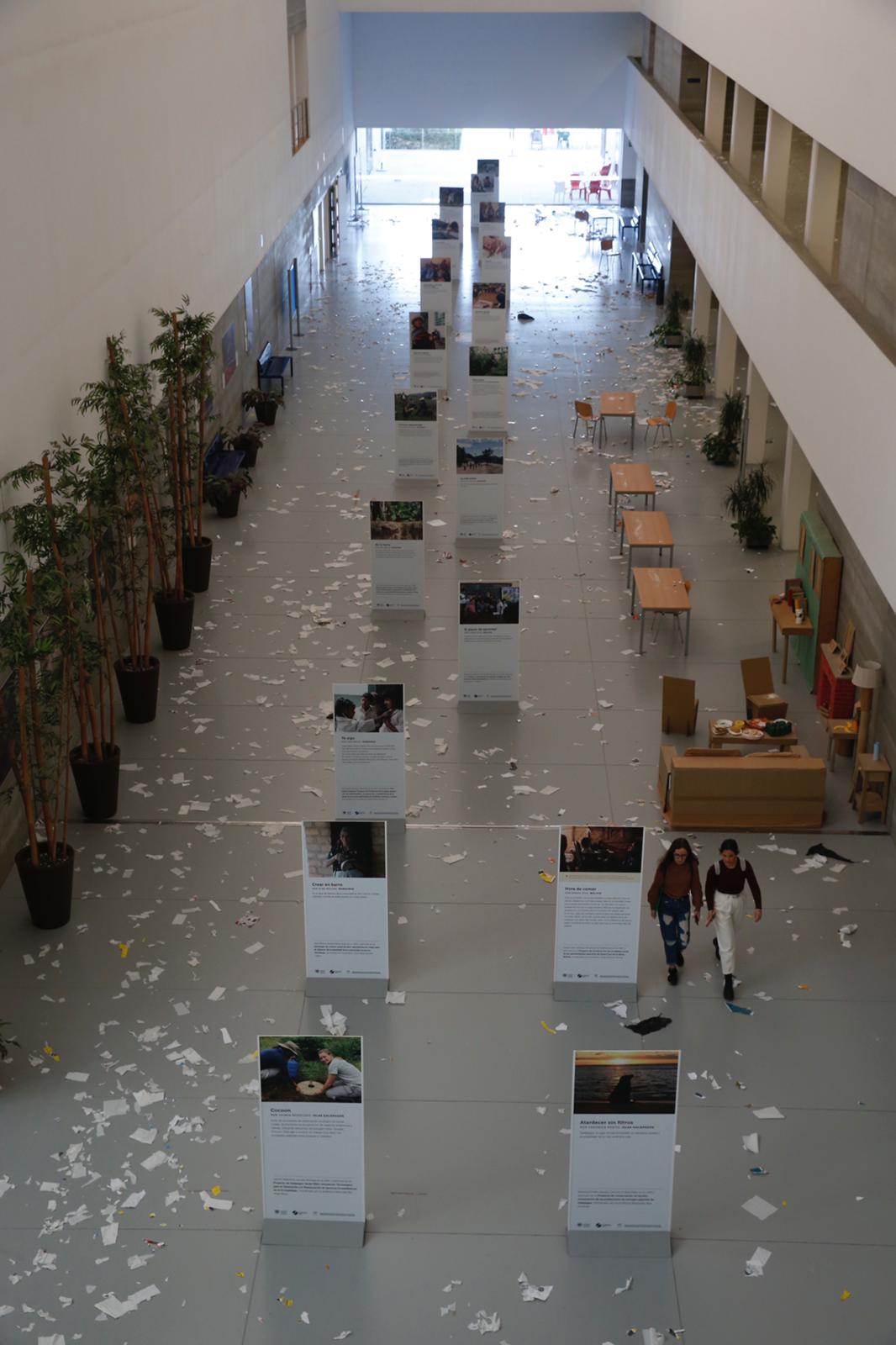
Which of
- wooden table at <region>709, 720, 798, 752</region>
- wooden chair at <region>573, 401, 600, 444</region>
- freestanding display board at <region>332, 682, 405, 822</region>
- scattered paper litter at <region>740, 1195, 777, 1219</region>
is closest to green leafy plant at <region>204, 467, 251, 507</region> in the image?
wooden chair at <region>573, 401, 600, 444</region>

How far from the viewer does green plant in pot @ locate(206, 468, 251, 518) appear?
17812mm

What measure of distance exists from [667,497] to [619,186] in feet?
80.2

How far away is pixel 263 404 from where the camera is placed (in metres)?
22.1

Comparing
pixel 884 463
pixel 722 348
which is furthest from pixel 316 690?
pixel 722 348

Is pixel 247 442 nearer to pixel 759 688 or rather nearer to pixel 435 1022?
pixel 759 688

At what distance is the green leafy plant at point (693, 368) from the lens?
2372cm

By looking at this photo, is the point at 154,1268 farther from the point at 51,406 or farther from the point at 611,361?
the point at 611,361

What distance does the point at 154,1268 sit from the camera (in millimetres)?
7383

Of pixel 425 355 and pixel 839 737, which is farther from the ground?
pixel 425 355

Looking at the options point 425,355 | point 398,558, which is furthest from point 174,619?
point 425,355

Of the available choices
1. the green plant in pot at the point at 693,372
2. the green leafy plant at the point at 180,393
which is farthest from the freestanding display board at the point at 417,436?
the green plant in pot at the point at 693,372

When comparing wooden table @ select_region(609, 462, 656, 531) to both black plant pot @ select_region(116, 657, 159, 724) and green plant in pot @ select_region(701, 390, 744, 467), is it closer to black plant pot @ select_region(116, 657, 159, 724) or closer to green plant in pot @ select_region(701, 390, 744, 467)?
green plant in pot @ select_region(701, 390, 744, 467)

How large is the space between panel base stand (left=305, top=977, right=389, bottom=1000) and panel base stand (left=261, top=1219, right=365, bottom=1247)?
2068mm

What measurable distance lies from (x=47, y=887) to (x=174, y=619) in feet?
15.9
